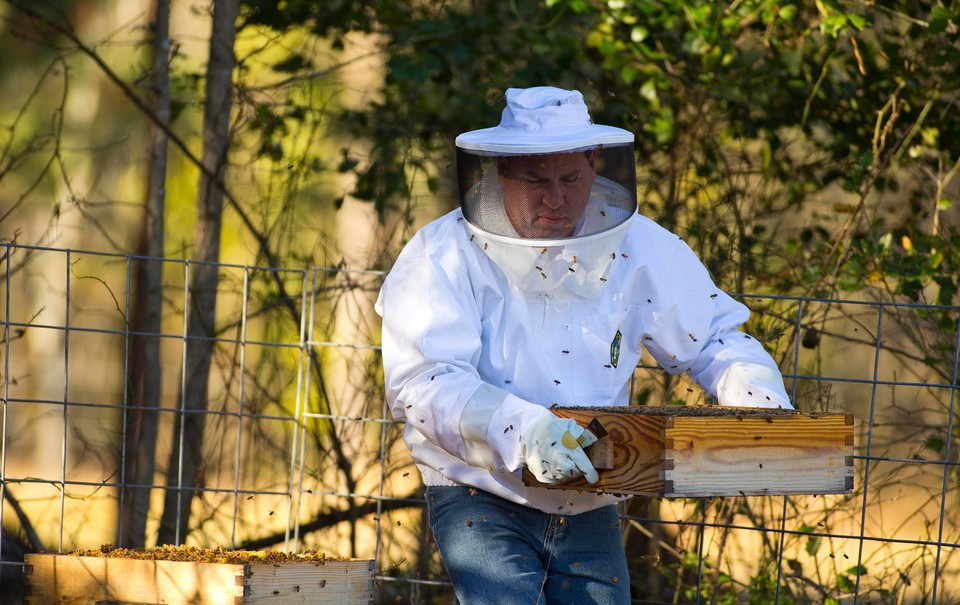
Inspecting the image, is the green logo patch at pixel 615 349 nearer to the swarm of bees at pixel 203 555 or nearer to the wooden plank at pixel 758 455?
the wooden plank at pixel 758 455

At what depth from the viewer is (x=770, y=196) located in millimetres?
5254

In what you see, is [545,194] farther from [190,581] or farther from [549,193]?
[190,581]

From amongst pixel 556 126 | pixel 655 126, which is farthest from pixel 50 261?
pixel 556 126

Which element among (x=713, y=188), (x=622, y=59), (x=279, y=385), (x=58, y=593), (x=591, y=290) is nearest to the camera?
(x=591, y=290)

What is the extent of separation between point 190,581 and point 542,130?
138cm

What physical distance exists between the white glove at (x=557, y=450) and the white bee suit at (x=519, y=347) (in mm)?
51

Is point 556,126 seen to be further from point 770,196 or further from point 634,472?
point 770,196

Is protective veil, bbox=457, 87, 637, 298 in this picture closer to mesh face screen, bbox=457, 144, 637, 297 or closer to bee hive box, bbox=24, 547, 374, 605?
mesh face screen, bbox=457, 144, 637, 297

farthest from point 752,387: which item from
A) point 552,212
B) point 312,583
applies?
point 312,583

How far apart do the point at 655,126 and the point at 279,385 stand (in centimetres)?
243

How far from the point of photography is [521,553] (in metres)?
2.38

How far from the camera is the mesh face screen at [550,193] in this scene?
2.49m

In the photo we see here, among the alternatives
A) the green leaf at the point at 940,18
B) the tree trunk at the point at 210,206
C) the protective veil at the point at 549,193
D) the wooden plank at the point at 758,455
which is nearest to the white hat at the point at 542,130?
A: the protective veil at the point at 549,193

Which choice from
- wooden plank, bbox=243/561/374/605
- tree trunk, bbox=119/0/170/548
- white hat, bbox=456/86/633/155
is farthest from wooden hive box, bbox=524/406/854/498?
tree trunk, bbox=119/0/170/548
